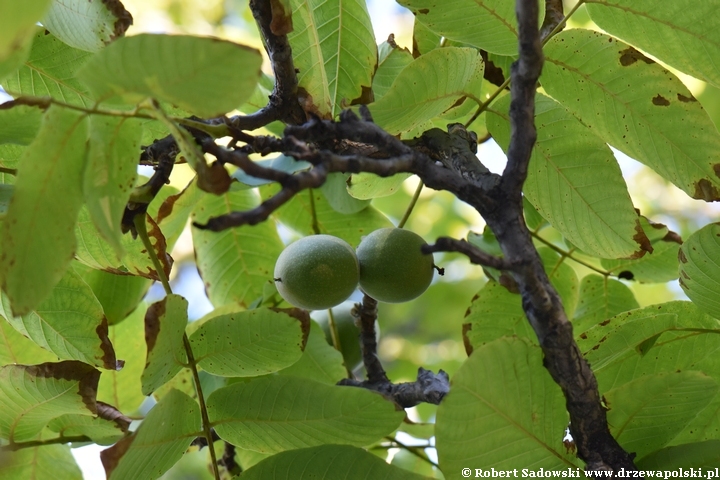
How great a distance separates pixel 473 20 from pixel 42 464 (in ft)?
4.40

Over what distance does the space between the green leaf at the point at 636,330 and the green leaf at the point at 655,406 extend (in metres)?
0.12

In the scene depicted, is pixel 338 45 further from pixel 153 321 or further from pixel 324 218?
pixel 153 321

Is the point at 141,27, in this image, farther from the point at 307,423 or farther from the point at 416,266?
the point at 307,423

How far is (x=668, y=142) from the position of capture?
1.34 metres

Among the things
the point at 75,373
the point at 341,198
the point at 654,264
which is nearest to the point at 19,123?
the point at 75,373

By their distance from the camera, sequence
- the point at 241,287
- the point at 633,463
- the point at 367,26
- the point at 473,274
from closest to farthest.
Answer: the point at 633,463 < the point at 367,26 < the point at 241,287 < the point at 473,274

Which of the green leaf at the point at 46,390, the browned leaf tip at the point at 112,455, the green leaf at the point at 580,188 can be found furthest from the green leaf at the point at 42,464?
the green leaf at the point at 580,188

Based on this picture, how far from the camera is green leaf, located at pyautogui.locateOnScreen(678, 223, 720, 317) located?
4.05 feet

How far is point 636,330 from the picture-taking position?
1228 millimetres

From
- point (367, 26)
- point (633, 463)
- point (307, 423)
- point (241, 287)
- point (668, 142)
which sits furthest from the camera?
point (241, 287)

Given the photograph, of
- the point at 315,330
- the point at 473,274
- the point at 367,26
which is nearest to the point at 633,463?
the point at 315,330

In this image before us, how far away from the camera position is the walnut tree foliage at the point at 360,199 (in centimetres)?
93

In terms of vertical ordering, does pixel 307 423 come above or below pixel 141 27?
below

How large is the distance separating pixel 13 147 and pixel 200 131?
45 cm
